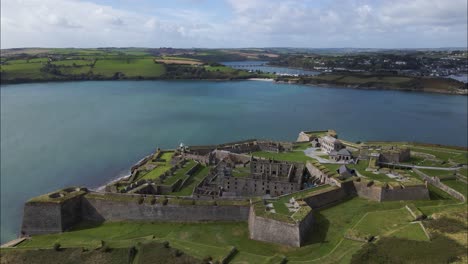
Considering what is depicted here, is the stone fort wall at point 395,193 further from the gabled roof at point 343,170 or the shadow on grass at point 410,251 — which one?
the shadow on grass at point 410,251

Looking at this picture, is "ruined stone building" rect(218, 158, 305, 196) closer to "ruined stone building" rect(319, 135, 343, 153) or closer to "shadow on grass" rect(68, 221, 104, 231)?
"ruined stone building" rect(319, 135, 343, 153)

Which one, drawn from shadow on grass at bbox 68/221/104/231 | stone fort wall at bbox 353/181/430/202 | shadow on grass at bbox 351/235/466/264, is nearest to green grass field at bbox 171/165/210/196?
shadow on grass at bbox 68/221/104/231

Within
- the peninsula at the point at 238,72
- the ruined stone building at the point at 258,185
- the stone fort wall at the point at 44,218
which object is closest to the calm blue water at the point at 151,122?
the stone fort wall at the point at 44,218

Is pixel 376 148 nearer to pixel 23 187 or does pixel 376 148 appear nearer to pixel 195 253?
pixel 195 253

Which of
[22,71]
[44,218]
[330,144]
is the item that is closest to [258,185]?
[330,144]

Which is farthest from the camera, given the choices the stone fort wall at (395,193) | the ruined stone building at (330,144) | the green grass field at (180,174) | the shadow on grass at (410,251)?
the ruined stone building at (330,144)
